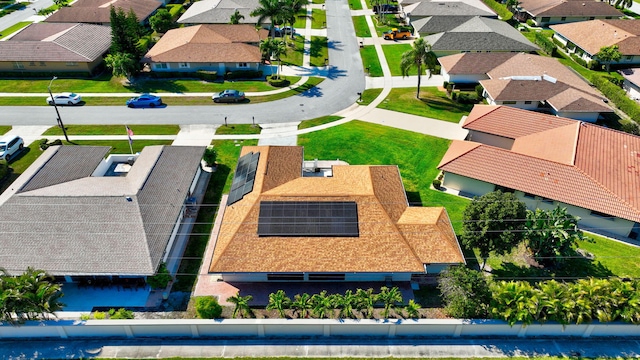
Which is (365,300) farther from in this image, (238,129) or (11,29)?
(11,29)

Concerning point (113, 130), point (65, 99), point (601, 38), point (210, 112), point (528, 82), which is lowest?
point (113, 130)

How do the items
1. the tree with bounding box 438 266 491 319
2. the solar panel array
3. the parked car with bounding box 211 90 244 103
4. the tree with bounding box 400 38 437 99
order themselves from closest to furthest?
the tree with bounding box 438 266 491 319 < the solar panel array < the tree with bounding box 400 38 437 99 < the parked car with bounding box 211 90 244 103

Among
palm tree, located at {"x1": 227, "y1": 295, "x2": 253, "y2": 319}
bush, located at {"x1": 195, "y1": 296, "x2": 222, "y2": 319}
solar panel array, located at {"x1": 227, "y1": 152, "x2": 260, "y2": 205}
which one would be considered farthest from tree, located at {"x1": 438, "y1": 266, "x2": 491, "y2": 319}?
solar panel array, located at {"x1": 227, "y1": 152, "x2": 260, "y2": 205}

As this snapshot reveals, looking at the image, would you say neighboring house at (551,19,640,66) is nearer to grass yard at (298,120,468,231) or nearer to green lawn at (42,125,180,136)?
grass yard at (298,120,468,231)

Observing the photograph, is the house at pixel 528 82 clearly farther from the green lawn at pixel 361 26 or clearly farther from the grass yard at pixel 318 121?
the green lawn at pixel 361 26

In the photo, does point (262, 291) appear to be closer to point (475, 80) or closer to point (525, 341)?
point (525, 341)

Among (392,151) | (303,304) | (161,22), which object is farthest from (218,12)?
(303,304)
